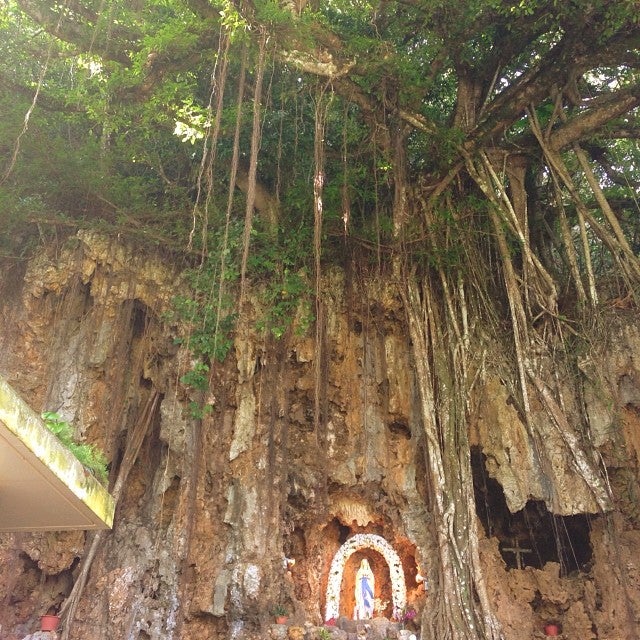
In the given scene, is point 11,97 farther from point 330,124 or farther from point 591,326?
point 591,326

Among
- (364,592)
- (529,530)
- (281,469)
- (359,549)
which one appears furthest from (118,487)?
(529,530)

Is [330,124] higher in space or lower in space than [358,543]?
higher

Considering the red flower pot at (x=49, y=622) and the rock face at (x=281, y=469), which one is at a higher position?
the rock face at (x=281, y=469)

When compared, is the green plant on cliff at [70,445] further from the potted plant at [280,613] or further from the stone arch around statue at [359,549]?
the stone arch around statue at [359,549]

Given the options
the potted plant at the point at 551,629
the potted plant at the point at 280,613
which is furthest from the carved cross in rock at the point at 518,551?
the potted plant at the point at 280,613

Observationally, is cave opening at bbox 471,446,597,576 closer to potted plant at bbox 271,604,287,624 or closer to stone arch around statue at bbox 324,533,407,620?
stone arch around statue at bbox 324,533,407,620

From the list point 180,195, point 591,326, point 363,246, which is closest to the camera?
point 591,326

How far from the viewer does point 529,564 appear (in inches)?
292

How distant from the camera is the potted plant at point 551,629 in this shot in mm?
6512

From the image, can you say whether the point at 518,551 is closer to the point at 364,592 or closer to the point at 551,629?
the point at 551,629

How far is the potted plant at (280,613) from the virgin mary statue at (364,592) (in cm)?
95

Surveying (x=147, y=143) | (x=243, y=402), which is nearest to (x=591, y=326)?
(x=243, y=402)

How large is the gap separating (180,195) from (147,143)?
778mm

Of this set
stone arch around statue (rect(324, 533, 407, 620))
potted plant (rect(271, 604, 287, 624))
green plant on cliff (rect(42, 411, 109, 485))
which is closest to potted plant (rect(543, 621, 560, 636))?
stone arch around statue (rect(324, 533, 407, 620))
